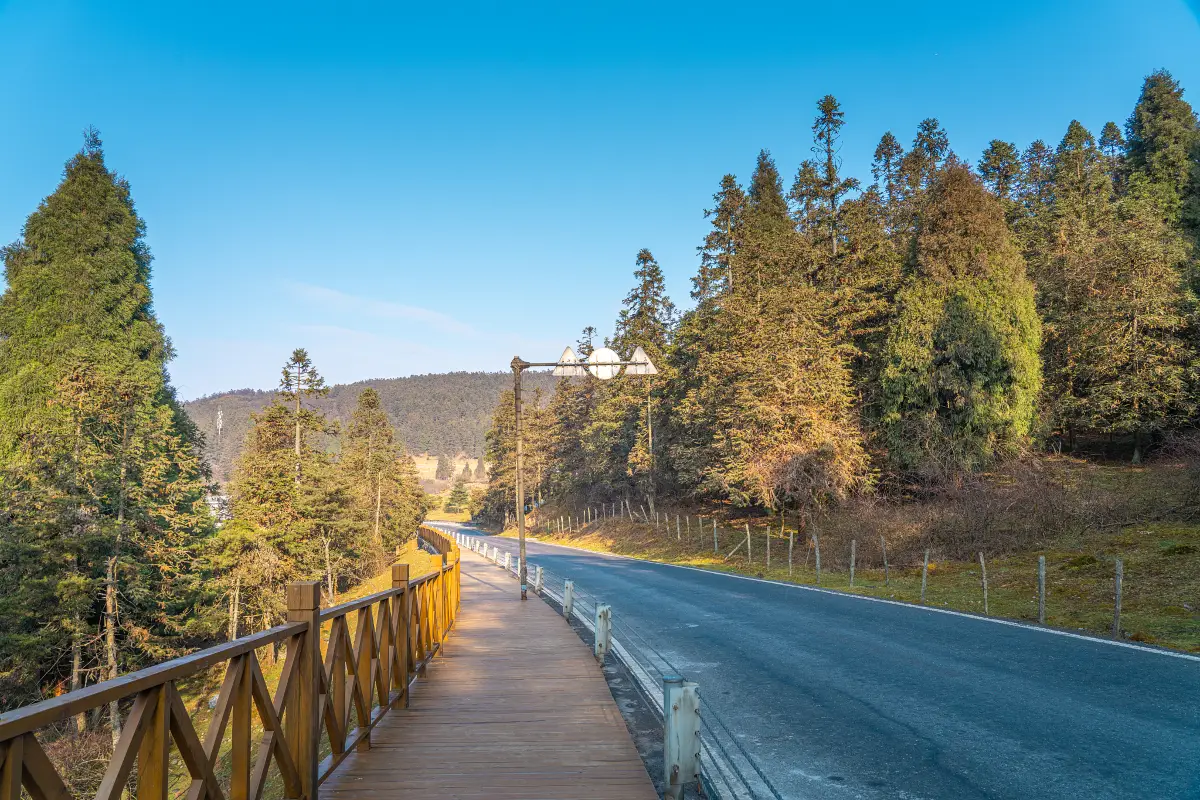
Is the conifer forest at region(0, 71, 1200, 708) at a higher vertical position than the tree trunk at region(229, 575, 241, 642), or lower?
higher

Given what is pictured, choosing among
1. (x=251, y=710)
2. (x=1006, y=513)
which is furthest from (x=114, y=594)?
(x=1006, y=513)

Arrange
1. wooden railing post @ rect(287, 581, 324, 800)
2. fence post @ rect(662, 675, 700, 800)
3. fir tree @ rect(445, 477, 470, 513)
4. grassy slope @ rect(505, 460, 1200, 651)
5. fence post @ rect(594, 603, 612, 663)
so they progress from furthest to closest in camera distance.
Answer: fir tree @ rect(445, 477, 470, 513), grassy slope @ rect(505, 460, 1200, 651), fence post @ rect(594, 603, 612, 663), fence post @ rect(662, 675, 700, 800), wooden railing post @ rect(287, 581, 324, 800)

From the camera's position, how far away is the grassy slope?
37.8 feet

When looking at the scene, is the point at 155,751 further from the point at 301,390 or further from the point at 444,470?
the point at 444,470

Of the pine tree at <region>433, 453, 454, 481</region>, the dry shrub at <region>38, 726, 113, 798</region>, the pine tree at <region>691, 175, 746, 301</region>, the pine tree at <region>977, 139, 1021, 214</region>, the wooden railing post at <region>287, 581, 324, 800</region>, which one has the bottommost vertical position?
the dry shrub at <region>38, 726, 113, 798</region>

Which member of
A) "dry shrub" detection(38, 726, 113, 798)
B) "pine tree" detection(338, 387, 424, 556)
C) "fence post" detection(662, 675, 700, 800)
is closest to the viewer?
"fence post" detection(662, 675, 700, 800)

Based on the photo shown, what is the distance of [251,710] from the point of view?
372cm

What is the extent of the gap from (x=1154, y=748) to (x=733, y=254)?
34.9 m

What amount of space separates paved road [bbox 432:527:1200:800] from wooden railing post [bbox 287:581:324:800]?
3.25m

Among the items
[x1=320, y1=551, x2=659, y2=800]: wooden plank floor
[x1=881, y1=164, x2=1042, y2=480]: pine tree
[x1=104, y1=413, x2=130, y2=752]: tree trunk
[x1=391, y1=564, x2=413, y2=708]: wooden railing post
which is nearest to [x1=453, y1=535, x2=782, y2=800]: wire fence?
[x1=320, y1=551, x2=659, y2=800]: wooden plank floor

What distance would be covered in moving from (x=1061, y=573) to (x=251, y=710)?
16784 millimetres

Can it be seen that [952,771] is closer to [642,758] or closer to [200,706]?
[642,758]

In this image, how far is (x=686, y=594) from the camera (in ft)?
56.2

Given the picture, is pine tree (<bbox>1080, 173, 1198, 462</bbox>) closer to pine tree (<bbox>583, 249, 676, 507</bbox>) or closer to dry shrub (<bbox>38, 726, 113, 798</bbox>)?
pine tree (<bbox>583, 249, 676, 507</bbox>)
